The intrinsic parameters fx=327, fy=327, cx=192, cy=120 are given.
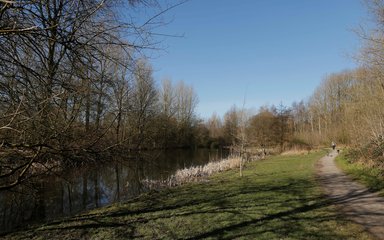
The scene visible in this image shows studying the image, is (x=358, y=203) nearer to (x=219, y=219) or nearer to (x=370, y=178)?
(x=219, y=219)

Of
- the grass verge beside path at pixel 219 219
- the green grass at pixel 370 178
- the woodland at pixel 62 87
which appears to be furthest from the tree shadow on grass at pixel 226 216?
the woodland at pixel 62 87

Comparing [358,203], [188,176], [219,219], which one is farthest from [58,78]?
[188,176]

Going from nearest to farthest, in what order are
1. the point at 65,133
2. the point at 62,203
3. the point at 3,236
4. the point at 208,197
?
1. the point at 65,133
2. the point at 3,236
3. the point at 208,197
4. the point at 62,203

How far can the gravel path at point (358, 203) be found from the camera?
668 cm

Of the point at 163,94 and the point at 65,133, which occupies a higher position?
the point at 163,94

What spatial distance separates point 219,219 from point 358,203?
379 cm

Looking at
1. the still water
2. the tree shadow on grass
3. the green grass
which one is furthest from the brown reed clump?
the green grass

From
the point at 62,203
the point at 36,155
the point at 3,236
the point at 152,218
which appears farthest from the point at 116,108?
the point at 62,203

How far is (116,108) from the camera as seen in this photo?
15.2ft

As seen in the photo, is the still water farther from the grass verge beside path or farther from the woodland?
the woodland

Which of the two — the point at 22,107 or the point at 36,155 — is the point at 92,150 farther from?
the point at 22,107

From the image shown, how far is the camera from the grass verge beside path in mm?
6533

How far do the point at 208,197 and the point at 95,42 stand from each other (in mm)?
8620

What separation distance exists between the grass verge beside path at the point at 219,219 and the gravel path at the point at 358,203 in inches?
12.2
